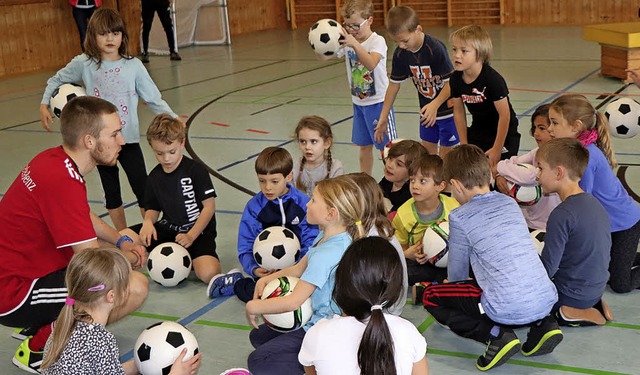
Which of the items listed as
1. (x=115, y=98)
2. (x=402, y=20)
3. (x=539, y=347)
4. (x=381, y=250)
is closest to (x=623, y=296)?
(x=539, y=347)

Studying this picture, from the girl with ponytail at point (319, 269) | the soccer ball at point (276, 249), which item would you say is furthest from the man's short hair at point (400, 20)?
the girl with ponytail at point (319, 269)

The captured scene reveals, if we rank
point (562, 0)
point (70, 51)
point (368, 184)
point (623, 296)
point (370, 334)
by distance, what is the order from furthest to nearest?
point (562, 0), point (70, 51), point (623, 296), point (368, 184), point (370, 334)

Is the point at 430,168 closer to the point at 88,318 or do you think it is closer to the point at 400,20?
the point at 400,20

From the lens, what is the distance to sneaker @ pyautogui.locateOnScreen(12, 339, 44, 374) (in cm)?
387

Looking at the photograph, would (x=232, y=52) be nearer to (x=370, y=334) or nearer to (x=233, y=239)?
(x=233, y=239)

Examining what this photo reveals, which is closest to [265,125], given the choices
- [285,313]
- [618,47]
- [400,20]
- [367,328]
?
[400,20]

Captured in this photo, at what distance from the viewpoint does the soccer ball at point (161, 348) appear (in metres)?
3.45

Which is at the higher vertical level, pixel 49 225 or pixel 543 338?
pixel 49 225

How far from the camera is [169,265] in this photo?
4.86 meters

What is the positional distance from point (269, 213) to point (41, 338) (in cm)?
154

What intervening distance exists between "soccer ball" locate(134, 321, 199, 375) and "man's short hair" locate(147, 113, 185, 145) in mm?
1798

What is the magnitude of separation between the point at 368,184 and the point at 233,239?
237 cm

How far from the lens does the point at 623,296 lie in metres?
4.42

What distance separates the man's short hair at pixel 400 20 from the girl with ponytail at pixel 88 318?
3652 mm
